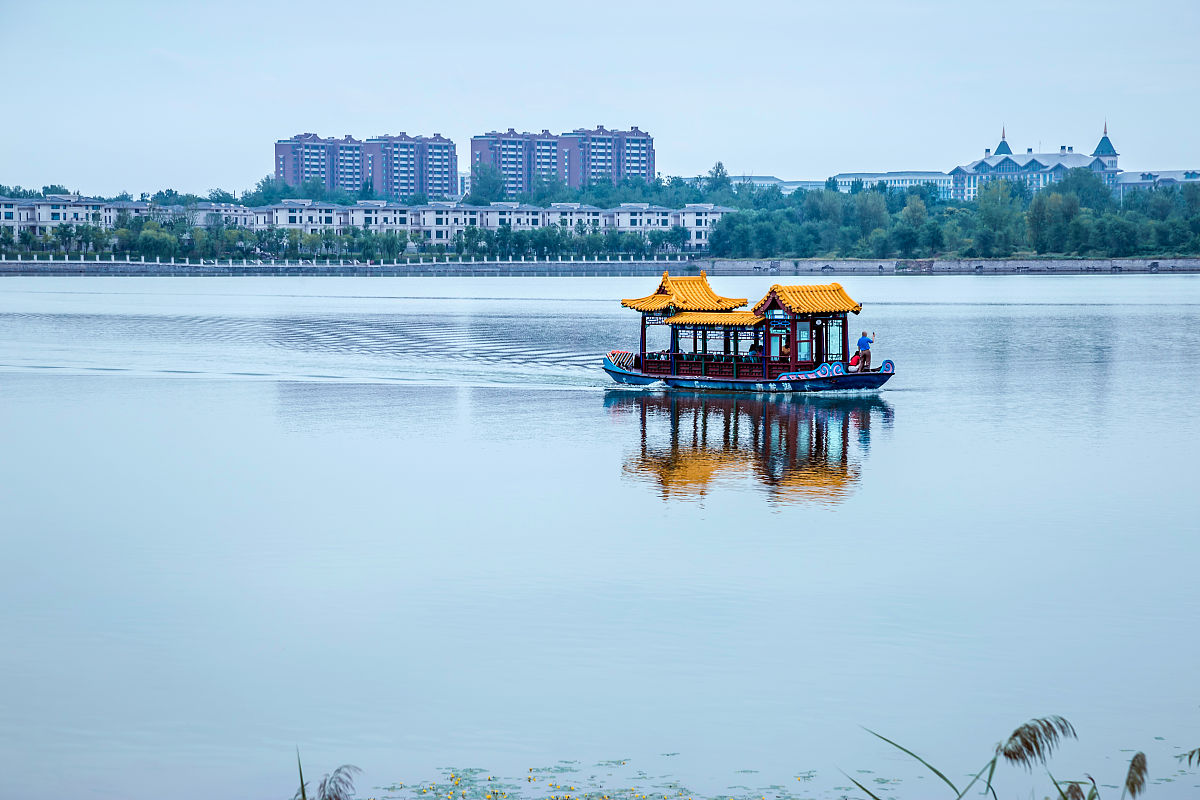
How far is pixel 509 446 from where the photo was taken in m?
23.9

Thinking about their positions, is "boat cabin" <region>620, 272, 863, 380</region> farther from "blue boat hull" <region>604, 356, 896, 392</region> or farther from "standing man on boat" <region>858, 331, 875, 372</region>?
"standing man on boat" <region>858, 331, 875, 372</region>

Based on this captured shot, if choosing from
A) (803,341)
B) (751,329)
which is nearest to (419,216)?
(751,329)

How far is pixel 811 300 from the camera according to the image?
31359 millimetres

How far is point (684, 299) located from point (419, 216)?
6035 inches

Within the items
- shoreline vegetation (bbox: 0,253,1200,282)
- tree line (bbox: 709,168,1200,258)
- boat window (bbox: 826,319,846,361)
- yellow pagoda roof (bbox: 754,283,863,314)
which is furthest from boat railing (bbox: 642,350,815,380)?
tree line (bbox: 709,168,1200,258)

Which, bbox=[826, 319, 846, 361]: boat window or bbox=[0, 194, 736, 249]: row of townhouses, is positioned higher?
bbox=[0, 194, 736, 249]: row of townhouses

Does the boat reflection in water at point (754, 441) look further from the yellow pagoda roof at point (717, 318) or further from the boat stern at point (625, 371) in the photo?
the yellow pagoda roof at point (717, 318)

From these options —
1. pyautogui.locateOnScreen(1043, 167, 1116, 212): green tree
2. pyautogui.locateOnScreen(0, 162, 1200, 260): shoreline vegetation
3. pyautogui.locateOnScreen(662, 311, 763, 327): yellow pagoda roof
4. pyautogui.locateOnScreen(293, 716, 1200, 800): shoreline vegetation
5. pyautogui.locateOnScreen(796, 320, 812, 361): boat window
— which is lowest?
pyautogui.locateOnScreen(293, 716, 1200, 800): shoreline vegetation

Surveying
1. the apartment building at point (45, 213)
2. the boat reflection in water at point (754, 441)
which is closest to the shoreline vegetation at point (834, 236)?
the apartment building at point (45, 213)

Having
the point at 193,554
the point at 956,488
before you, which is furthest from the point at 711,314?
the point at 193,554

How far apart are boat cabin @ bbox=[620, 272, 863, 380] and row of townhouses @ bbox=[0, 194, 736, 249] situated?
137 m

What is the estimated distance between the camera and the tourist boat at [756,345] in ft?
102

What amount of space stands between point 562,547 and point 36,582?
220 inches

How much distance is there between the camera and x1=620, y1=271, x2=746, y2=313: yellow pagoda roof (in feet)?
107
